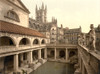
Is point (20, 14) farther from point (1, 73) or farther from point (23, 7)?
point (1, 73)

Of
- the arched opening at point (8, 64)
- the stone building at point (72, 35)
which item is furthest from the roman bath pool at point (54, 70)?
the stone building at point (72, 35)

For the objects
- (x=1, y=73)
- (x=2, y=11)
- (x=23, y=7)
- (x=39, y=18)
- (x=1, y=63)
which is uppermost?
(x=39, y=18)

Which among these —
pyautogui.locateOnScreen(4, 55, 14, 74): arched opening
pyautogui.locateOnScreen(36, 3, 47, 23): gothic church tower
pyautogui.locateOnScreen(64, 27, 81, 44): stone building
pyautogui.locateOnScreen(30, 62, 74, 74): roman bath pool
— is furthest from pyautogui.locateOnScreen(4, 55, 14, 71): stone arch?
pyautogui.locateOnScreen(36, 3, 47, 23): gothic church tower

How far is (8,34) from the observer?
13320mm

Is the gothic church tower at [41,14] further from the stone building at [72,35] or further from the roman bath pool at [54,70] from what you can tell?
the roman bath pool at [54,70]

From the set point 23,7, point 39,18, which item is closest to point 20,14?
point 23,7

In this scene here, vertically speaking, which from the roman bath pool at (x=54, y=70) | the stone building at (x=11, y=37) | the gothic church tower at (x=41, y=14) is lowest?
the roman bath pool at (x=54, y=70)

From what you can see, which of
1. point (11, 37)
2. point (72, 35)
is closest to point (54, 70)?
point (11, 37)

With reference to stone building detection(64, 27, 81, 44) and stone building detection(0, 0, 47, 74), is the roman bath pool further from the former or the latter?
stone building detection(64, 27, 81, 44)

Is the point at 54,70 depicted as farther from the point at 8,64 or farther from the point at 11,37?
the point at 11,37

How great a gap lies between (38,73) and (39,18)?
2974 inches

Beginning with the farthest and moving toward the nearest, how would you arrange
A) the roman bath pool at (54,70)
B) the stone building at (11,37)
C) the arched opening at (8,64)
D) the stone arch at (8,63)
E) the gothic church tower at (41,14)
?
the gothic church tower at (41,14) < the roman bath pool at (54,70) < the stone arch at (8,63) < the arched opening at (8,64) < the stone building at (11,37)

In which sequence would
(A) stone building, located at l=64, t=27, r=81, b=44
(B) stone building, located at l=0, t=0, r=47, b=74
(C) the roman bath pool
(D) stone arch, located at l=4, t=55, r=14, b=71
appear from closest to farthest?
1. (B) stone building, located at l=0, t=0, r=47, b=74
2. (D) stone arch, located at l=4, t=55, r=14, b=71
3. (C) the roman bath pool
4. (A) stone building, located at l=64, t=27, r=81, b=44

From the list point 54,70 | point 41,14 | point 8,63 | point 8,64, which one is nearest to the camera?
point 8,64
